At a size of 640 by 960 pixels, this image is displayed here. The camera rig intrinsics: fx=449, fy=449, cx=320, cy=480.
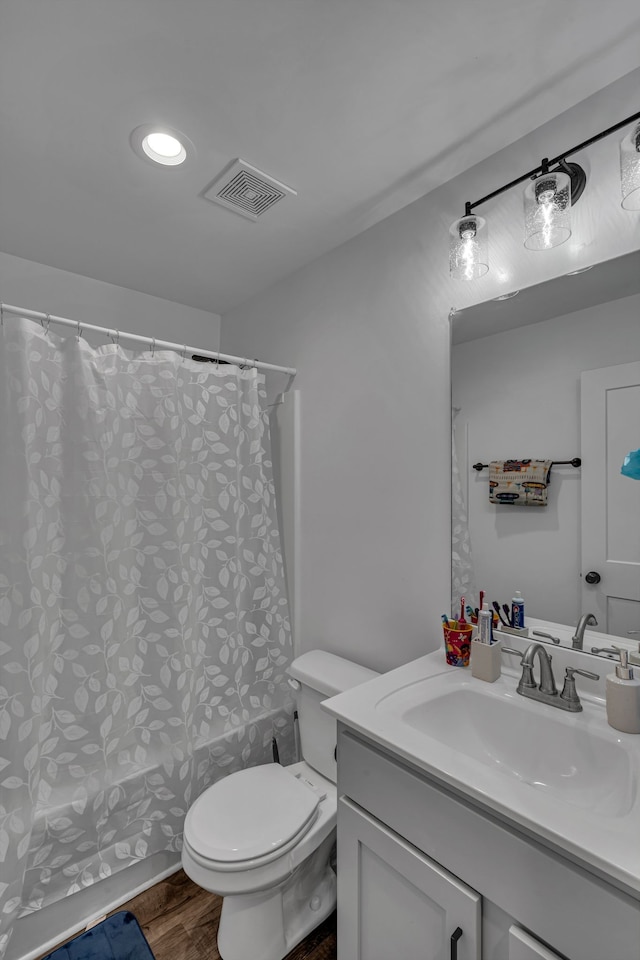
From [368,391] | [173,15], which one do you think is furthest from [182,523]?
[173,15]

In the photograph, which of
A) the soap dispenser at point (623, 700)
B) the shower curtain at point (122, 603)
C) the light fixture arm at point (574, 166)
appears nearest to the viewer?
the soap dispenser at point (623, 700)

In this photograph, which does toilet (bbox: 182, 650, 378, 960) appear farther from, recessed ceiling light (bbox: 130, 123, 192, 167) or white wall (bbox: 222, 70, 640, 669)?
recessed ceiling light (bbox: 130, 123, 192, 167)

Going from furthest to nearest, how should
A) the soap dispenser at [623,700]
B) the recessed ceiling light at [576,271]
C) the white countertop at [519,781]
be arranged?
the recessed ceiling light at [576,271] < the soap dispenser at [623,700] < the white countertop at [519,781]

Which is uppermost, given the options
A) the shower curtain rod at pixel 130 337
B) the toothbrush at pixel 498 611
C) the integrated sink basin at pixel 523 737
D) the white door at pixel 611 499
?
the shower curtain rod at pixel 130 337

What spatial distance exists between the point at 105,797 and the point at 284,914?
0.68 meters

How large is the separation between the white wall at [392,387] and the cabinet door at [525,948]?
76 cm

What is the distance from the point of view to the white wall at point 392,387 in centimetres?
124

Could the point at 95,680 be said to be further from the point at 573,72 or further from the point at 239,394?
the point at 573,72

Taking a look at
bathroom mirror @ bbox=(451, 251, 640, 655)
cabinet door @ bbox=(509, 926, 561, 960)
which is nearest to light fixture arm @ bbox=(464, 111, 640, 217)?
bathroom mirror @ bbox=(451, 251, 640, 655)

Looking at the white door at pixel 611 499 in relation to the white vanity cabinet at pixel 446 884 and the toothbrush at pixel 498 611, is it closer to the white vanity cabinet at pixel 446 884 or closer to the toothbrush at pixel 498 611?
the toothbrush at pixel 498 611

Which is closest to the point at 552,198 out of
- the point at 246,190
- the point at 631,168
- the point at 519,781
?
the point at 631,168

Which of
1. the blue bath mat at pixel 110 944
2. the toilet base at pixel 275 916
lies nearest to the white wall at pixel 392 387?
the toilet base at pixel 275 916

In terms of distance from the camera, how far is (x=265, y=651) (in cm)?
192

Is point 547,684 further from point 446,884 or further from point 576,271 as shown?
point 576,271
